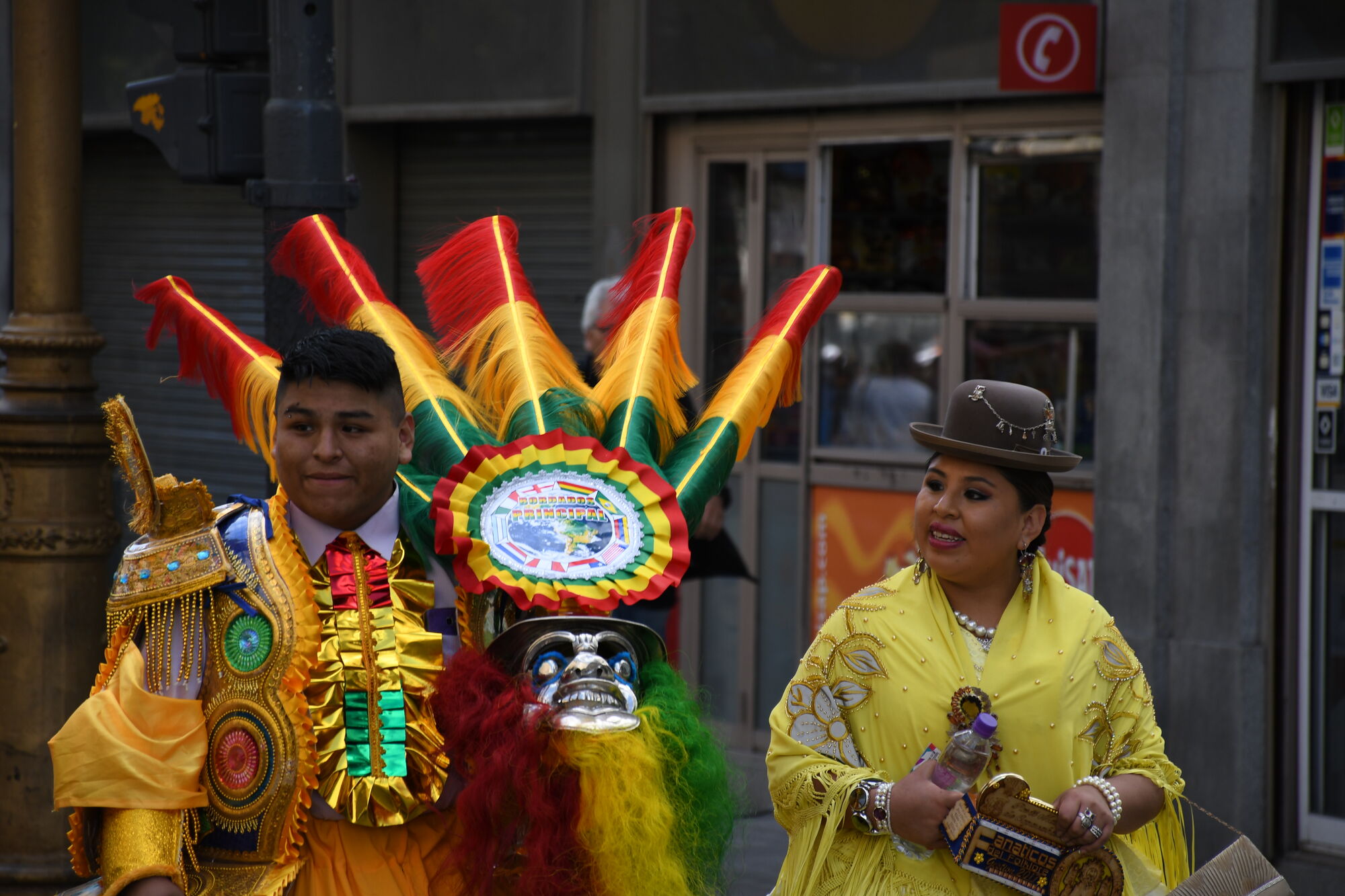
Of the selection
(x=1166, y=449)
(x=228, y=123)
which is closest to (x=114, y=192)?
(x=228, y=123)

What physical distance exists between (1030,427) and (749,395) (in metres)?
0.63

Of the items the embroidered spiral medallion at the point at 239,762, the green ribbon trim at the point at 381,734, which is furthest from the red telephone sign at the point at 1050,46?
the embroidered spiral medallion at the point at 239,762

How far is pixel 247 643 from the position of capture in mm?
2840

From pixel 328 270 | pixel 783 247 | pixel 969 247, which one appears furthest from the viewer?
pixel 783 247

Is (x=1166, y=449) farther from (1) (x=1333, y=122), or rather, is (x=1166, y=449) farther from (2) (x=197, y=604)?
(2) (x=197, y=604)

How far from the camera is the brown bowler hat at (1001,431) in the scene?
3031 mm

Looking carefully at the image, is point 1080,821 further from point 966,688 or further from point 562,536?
point 562,536

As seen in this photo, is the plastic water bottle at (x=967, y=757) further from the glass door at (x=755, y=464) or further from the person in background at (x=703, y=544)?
the glass door at (x=755, y=464)

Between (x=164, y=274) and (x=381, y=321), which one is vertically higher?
(x=164, y=274)

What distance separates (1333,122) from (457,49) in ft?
14.5

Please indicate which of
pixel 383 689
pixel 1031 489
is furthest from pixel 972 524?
pixel 383 689

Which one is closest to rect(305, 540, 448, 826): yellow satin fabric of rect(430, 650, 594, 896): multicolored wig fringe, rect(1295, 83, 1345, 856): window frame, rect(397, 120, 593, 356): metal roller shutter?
rect(430, 650, 594, 896): multicolored wig fringe

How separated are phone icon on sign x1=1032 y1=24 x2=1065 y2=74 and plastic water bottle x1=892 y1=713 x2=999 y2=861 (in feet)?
13.2

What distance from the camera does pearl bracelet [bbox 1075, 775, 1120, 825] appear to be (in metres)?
2.90
